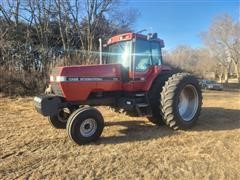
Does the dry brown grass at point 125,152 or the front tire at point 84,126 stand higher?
the front tire at point 84,126

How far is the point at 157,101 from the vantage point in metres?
6.47

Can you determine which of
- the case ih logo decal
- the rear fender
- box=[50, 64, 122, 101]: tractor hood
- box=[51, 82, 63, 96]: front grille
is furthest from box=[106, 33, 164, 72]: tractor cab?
box=[51, 82, 63, 96]: front grille

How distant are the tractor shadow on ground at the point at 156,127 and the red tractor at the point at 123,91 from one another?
8.9 inches

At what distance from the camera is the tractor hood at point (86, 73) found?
5379mm

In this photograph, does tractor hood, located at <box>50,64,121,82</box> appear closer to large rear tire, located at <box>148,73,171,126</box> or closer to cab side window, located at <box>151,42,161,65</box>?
large rear tire, located at <box>148,73,171,126</box>

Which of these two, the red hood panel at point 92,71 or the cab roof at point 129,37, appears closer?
the red hood panel at point 92,71

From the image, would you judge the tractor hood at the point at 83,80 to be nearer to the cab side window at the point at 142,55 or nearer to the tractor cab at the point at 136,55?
the tractor cab at the point at 136,55

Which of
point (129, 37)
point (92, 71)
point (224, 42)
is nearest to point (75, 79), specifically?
point (92, 71)

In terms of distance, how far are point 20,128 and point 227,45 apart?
1749 inches

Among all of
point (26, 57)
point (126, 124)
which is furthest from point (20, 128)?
point (26, 57)

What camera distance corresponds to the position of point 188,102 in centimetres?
700

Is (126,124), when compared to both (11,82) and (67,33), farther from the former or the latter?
(67,33)

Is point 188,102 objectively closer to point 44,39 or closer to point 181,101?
point 181,101

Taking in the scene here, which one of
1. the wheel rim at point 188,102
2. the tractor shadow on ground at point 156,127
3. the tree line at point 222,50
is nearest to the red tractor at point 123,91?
the wheel rim at point 188,102
